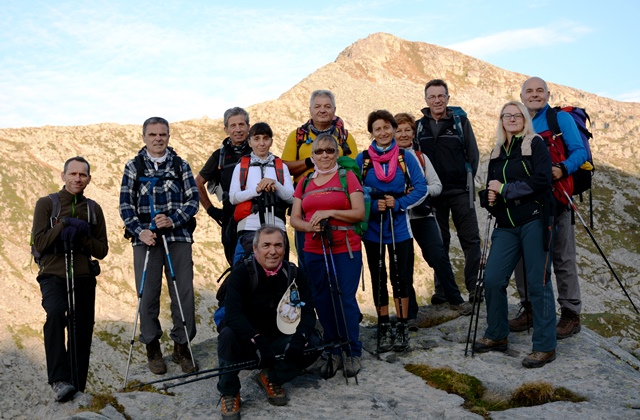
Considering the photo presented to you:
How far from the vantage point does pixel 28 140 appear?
4012 cm

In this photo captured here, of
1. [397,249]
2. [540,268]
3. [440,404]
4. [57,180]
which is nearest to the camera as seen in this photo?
[440,404]

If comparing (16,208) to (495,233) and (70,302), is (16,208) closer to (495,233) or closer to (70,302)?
(70,302)

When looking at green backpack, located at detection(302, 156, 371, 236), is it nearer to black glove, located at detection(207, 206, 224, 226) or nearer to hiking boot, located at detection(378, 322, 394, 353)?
hiking boot, located at detection(378, 322, 394, 353)

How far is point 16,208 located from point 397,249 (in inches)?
1282

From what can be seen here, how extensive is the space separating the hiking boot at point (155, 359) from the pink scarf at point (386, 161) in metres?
4.78

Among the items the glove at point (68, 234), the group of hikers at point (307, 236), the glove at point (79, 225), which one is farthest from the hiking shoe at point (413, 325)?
the glove at point (68, 234)

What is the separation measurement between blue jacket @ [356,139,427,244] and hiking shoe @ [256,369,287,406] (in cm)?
301

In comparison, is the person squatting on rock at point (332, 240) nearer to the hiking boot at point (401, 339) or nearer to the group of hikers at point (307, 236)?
the group of hikers at point (307, 236)

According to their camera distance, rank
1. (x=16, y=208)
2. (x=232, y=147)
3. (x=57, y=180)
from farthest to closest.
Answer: (x=57, y=180), (x=16, y=208), (x=232, y=147)

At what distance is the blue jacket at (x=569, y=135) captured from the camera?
29.0 feet

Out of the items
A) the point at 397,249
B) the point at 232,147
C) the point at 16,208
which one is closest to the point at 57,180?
the point at 16,208

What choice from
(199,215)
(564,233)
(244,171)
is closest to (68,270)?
(244,171)

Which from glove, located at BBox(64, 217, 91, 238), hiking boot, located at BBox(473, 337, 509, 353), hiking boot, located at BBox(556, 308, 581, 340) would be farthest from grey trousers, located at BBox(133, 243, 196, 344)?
hiking boot, located at BBox(556, 308, 581, 340)

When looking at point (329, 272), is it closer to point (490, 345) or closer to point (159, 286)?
point (159, 286)
